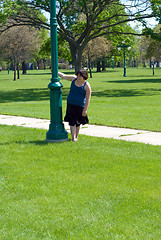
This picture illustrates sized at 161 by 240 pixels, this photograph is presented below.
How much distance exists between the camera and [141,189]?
5.08 m

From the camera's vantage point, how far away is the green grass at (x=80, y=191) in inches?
156

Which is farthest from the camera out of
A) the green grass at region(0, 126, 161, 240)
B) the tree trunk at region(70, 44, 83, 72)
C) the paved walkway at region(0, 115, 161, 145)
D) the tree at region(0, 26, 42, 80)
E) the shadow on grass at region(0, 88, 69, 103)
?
the tree at region(0, 26, 42, 80)

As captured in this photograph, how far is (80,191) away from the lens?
5.07 meters

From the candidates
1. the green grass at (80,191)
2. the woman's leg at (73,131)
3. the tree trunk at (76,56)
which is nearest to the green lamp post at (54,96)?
the woman's leg at (73,131)

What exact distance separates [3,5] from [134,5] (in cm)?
785

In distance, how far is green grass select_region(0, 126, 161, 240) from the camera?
3.97 meters

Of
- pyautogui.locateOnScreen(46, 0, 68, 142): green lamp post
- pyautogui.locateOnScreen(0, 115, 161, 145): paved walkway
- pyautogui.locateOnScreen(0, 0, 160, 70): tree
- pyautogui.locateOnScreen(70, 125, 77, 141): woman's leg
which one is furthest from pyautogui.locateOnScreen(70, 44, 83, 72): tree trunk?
pyautogui.locateOnScreen(70, 125, 77, 141): woman's leg

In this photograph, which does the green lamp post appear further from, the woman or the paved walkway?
the paved walkway

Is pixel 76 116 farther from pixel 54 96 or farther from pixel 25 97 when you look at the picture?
pixel 25 97

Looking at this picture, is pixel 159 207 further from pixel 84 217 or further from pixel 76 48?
pixel 76 48

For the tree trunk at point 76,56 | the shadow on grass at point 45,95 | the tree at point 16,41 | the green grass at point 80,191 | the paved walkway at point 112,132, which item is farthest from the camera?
the tree at point 16,41

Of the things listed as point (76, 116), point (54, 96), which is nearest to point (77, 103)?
point (76, 116)

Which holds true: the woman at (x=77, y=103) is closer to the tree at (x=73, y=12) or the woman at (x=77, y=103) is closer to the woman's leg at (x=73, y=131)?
the woman's leg at (x=73, y=131)

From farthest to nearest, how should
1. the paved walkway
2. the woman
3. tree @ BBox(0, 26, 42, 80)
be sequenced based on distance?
1. tree @ BBox(0, 26, 42, 80)
2. the paved walkway
3. the woman
